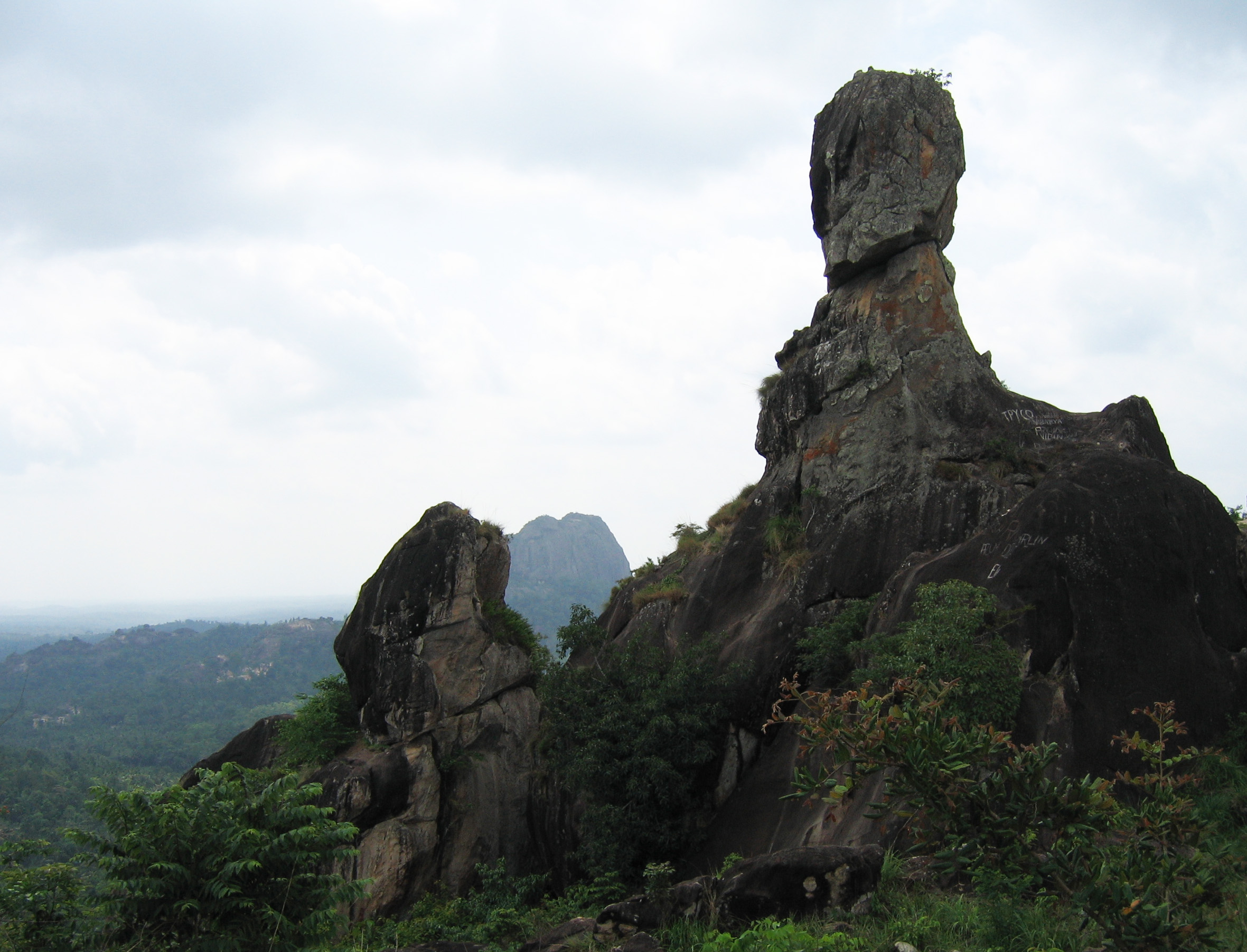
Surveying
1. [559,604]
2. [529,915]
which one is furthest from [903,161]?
[559,604]

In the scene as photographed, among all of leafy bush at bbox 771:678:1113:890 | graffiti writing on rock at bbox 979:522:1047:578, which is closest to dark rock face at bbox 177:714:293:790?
graffiti writing on rock at bbox 979:522:1047:578

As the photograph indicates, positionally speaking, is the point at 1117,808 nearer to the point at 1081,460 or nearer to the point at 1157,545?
the point at 1157,545

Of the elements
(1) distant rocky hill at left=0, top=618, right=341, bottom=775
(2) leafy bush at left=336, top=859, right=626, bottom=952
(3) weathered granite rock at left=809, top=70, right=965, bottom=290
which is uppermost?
(3) weathered granite rock at left=809, top=70, right=965, bottom=290

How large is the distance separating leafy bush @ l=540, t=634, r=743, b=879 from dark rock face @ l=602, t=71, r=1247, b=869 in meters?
0.74

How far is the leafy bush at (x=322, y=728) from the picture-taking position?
20.3 m

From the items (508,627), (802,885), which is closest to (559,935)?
(802,885)

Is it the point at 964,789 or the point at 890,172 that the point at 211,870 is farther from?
the point at 890,172

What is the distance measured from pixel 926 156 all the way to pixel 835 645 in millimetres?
13395

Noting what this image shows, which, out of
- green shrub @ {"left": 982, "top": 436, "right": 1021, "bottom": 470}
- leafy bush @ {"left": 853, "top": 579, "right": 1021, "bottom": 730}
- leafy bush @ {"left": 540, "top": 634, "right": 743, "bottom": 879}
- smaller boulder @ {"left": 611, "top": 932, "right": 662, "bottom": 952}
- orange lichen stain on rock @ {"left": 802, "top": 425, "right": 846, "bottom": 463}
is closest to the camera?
smaller boulder @ {"left": 611, "top": 932, "right": 662, "bottom": 952}

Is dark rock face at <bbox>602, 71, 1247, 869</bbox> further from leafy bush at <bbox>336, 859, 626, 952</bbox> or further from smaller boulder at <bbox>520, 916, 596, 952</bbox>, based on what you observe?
smaller boulder at <bbox>520, 916, 596, 952</bbox>

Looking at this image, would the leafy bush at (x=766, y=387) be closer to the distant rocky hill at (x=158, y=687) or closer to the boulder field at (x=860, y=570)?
the boulder field at (x=860, y=570)

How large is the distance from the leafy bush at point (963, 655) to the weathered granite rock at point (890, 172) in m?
11.9

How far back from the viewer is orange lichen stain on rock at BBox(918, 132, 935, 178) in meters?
20.7

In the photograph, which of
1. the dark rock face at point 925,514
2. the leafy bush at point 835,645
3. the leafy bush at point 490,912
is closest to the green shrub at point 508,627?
the dark rock face at point 925,514
